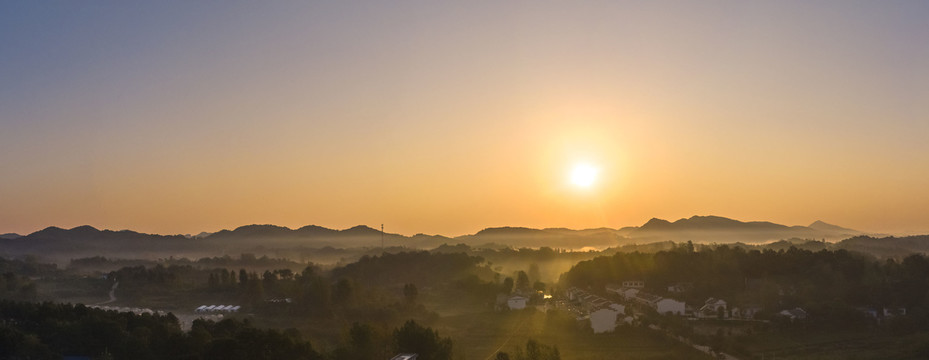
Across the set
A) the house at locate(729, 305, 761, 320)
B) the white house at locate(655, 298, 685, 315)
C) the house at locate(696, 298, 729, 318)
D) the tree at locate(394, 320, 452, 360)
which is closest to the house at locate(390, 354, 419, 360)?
the tree at locate(394, 320, 452, 360)

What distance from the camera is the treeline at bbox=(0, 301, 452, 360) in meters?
19.5

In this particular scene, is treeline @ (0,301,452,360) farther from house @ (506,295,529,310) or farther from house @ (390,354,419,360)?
house @ (506,295,529,310)

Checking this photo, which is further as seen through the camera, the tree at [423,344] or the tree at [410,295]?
the tree at [410,295]

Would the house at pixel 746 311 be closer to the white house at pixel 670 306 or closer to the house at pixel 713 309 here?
the house at pixel 713 309

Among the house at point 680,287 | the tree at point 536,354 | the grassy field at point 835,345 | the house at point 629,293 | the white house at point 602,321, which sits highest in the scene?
the house at point 680,287

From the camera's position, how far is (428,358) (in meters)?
21.8

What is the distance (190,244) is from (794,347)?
176 m

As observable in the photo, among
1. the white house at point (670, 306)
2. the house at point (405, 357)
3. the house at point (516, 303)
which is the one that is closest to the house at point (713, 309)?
the white house at point (670, 306)

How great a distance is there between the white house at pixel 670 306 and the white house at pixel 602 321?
6630 mm

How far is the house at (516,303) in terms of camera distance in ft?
155

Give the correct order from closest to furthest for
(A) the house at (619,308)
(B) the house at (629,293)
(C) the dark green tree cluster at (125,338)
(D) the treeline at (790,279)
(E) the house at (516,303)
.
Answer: (C) the dark green tree cluster at (125,338) < (D) the treeline at (790,279) < (A) the house at (619,308) < (E) the house at (516,303) < (B) the house at (629,293)

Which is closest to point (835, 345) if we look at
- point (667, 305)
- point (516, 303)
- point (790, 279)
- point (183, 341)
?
point (667, 305)

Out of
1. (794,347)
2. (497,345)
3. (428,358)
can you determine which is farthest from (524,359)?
(794,347)

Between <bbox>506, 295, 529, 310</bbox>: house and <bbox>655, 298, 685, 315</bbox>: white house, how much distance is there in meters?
9.34
